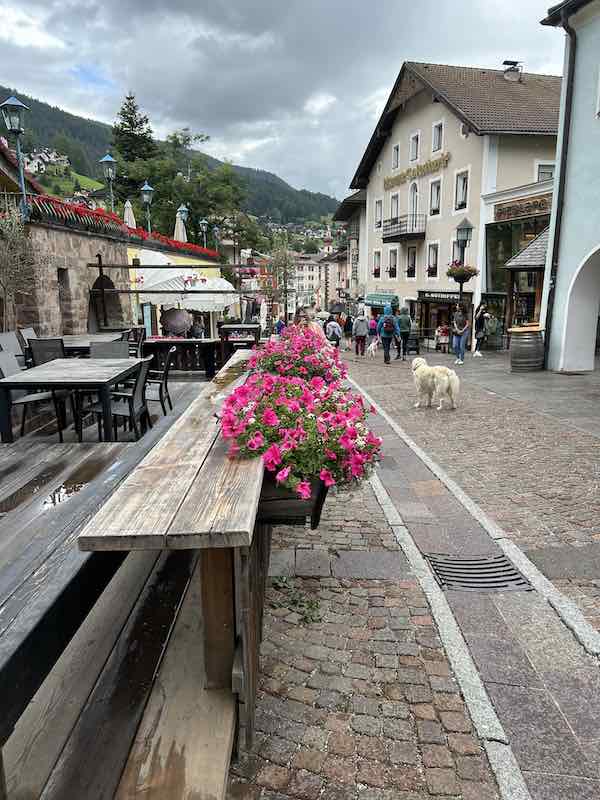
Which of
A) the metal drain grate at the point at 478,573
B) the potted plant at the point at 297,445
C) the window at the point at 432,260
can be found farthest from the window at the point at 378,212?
the potted plant at the point at 297,445

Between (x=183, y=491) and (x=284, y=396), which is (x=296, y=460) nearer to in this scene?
(x=284, y=396)

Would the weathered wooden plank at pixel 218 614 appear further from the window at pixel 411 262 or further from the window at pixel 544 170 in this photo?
the window at pixel 411 262

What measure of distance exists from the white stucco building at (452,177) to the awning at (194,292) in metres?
7.72

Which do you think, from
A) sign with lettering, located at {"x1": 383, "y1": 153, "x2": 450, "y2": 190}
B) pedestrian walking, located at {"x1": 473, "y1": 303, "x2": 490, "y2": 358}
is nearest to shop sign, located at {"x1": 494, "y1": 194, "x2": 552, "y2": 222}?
pedestrian walking, located at {"x1": 473, "y1": 303, "x2": 490, "y2": 358}

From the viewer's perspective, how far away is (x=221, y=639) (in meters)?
2.42

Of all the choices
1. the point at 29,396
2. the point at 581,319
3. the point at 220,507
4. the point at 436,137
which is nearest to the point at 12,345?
the point at 29,396

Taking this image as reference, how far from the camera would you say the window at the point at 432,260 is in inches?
1085

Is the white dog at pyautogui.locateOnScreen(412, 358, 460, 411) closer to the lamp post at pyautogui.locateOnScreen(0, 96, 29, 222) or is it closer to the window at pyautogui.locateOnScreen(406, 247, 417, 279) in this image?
the lamp post at pyautogui.locateOnScreen(0, 96, 29, 222)

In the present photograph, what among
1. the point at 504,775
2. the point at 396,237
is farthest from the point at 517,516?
the point at 396,237

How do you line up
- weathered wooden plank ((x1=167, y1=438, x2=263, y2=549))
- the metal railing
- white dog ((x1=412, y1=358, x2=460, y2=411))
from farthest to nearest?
the metal railing
white dog ((x1=412, y1=358, x2=460, y2=411))
weathered wooden plank ((x1=167, y1=438, x2=263, y2=549))

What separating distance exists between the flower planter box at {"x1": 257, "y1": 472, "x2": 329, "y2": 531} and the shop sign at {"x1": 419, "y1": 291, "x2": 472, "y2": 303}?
2222 cm

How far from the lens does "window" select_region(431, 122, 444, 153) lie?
26375 millimetres

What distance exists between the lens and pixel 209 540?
76.2 inches

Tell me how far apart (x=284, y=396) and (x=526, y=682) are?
193 centimetres
